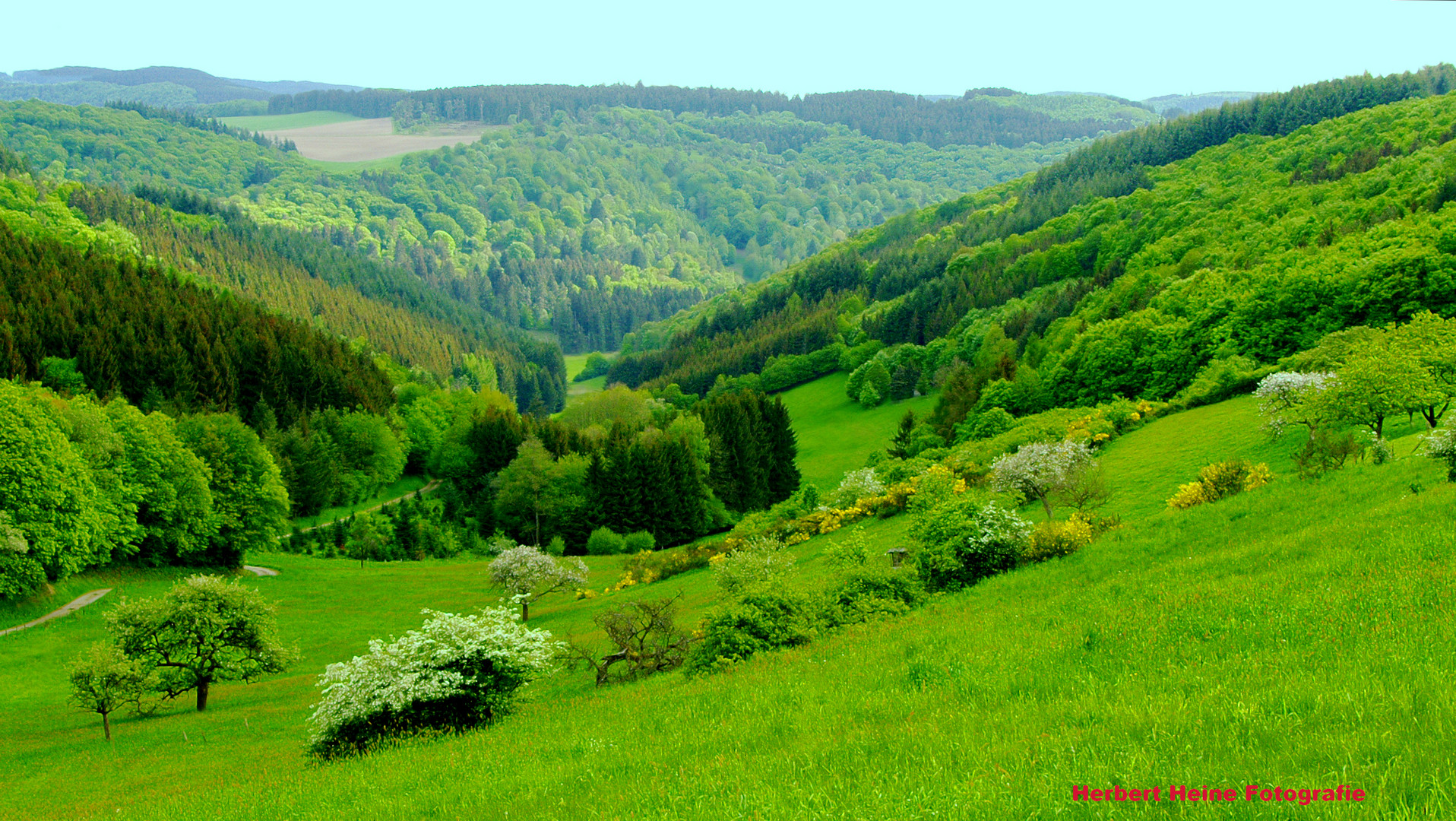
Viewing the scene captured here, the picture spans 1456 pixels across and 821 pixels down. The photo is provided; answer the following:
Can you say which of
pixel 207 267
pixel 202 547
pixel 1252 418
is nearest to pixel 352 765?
pixel 1252 418

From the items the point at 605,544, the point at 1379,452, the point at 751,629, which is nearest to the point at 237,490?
the point at 605,544

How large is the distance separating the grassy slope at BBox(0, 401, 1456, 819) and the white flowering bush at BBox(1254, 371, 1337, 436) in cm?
873

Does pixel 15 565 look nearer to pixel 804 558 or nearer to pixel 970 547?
pixel 804 558

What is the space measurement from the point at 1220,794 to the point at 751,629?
16131mm

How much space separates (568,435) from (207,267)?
138 m

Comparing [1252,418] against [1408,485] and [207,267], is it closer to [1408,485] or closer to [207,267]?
[1408,485]

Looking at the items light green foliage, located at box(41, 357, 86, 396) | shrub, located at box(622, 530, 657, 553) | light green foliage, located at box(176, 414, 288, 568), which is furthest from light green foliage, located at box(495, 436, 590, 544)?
light green foliage, located at box(41, 357, 86, 396)

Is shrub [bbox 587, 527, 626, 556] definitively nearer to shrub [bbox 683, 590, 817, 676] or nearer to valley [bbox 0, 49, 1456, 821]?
valley [bbox 0, 49, 1456, 821]

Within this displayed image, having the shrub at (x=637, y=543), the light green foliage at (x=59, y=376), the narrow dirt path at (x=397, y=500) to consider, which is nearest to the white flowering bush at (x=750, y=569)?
the shrub at (x=637, y=543)

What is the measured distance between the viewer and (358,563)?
7838 cm

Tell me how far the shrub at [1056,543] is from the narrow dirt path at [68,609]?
56.4m

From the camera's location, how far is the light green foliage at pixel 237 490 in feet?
227

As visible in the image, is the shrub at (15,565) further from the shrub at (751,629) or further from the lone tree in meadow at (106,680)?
the shrub at (751,629)

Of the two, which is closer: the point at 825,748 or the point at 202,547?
the point at 825,748
